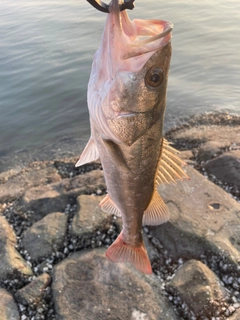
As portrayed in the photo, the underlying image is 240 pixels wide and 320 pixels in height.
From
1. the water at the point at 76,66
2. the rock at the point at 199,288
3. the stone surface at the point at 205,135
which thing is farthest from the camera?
the water at the point at 76,66

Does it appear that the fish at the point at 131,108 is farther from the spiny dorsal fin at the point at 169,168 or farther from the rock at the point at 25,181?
the rock at the point at 25,181

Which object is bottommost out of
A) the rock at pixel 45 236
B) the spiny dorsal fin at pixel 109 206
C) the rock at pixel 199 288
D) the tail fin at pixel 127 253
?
the rock at pixel 199 288

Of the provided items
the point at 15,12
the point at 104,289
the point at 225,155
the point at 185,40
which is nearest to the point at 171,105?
the point at 225,155

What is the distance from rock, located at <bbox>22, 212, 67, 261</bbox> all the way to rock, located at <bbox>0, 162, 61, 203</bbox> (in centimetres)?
120

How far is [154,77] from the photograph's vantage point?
6.63ft

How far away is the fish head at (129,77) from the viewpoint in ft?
6.26

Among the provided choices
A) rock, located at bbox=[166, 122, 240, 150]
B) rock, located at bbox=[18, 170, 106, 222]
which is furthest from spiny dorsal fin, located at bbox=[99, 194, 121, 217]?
rock, located at bbox=[166, 122, 240, 150]

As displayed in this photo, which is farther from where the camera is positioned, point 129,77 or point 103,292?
point 103,292

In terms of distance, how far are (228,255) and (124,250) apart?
1426 mm

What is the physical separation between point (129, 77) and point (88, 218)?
270 centimetres

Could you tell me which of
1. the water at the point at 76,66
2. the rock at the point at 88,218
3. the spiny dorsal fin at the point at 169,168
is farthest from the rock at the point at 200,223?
the water at the point at 76,66

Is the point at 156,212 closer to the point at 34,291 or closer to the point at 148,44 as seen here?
the point at 148,44

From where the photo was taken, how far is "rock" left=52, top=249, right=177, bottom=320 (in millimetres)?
3365

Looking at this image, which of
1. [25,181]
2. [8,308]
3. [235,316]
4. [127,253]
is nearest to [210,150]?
[235,316]
